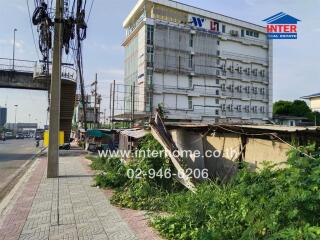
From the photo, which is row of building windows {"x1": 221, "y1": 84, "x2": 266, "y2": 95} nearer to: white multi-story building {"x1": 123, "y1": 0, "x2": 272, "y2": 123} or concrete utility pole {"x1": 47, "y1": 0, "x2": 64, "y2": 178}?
white multi-story building {"x1": 123, "y1": 0, "x2": 272, "y2": 123}

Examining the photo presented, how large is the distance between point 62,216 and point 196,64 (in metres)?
59.1

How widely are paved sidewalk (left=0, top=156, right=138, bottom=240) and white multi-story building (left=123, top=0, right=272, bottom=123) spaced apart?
43728 mm

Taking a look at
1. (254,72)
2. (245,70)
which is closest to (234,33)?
(245,70)

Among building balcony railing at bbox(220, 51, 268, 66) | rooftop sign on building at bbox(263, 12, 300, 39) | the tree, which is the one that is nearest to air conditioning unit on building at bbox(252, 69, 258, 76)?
building balcony railing at bbox(220, 51, 268, 66)

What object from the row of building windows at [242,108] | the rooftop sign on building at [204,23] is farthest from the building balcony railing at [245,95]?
the rooftop sign on building at [204,23]

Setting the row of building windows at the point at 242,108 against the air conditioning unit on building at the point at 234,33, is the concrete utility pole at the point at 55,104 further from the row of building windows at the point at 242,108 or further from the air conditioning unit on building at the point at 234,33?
the air conditioning unit on building at the point at 234,33

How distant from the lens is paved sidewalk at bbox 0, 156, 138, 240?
7258mm

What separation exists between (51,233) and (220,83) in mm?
64175

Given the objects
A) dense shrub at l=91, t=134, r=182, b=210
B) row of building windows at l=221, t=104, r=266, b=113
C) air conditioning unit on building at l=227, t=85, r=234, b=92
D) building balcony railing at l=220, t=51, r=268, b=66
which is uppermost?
building balcony railing at l=220, t=51, r=268, b=66

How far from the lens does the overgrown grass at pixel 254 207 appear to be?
4.87 metres

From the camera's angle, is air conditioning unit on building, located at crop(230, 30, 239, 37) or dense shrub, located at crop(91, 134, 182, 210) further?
air conditioning unit on building, located at crop(230, 30, 239, 37)

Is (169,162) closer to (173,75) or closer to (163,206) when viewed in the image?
(163,206)

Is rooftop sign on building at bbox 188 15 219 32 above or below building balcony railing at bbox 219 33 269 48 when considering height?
above

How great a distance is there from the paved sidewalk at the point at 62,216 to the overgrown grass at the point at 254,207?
2.69 feet
